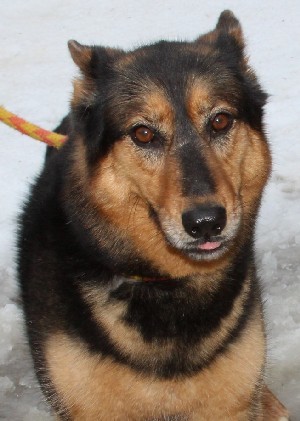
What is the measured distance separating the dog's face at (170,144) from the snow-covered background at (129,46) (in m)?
1.37

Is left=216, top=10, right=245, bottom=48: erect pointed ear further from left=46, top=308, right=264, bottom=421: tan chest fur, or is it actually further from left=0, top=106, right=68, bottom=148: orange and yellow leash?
left=46, top=308, right=264, bottom=421: tan chest fur

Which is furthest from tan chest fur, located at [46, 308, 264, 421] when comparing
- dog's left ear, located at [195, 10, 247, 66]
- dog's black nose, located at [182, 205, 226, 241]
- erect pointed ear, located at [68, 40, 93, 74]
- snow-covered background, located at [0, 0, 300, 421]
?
dog's left ear, located at [195, 10, 247, 66]

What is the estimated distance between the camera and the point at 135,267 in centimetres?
363

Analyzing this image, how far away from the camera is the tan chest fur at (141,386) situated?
11.7ft

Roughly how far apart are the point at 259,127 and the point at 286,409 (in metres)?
1.56

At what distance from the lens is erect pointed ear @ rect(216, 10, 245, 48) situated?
12.7 feet

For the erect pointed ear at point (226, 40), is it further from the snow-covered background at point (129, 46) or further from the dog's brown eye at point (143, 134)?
the snow-covered background at point (129, 46)

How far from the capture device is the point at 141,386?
360 cm

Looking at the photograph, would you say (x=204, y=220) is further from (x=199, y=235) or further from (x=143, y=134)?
(x=143, y=134)

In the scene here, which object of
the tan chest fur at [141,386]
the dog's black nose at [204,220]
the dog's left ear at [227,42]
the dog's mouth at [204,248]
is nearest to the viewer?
the dog's black nose at [204,220]

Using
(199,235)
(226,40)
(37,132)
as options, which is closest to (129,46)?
(37,132)

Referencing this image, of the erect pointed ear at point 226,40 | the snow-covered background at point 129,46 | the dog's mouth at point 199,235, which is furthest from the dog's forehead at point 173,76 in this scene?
the snow-covered background at point 129,46

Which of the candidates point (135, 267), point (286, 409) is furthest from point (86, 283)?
point (286, 409)

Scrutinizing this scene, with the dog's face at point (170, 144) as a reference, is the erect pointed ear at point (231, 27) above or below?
above
